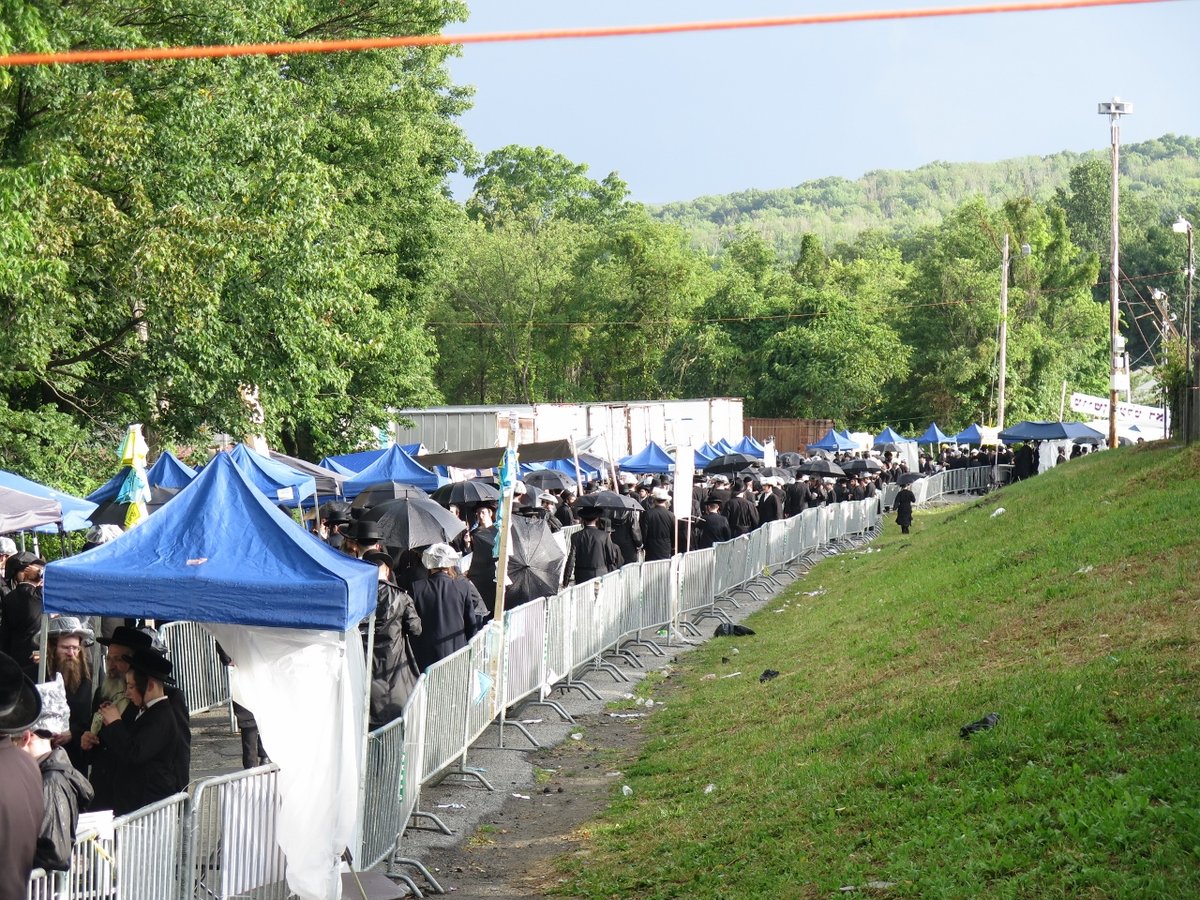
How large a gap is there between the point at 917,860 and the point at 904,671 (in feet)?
16.9

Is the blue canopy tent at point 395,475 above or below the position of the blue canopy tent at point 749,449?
above

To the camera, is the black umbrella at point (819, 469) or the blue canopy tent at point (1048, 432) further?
the blue canopy tent at point (1048, 432)

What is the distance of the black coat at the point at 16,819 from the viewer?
5.32 meters

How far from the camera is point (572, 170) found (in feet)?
334

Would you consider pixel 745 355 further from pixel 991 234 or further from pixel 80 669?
pixel 80 669

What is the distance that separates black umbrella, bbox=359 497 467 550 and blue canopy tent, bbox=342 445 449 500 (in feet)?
25.6

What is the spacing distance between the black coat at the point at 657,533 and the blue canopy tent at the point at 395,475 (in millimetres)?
4284

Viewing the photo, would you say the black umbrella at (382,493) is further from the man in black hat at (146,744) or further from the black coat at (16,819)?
the black coat at (16,819)

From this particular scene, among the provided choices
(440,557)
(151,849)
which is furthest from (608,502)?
(151,849)

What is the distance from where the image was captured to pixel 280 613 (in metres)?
7.56

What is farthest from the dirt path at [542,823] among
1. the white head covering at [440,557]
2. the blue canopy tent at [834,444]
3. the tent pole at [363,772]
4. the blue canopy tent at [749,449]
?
the blue canopy tent at [834,444]

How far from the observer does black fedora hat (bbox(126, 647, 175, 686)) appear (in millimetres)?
7273

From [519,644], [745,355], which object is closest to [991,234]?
[745,355]

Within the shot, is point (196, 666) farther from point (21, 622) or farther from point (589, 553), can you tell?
point (589, 553)
